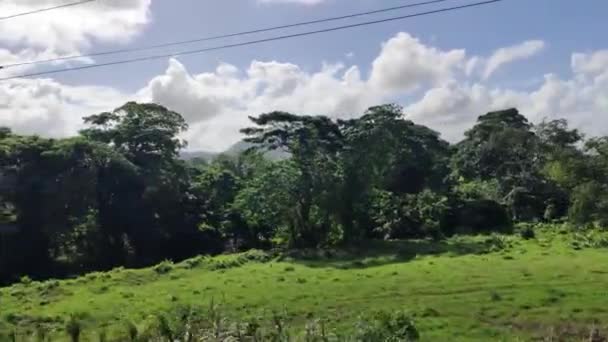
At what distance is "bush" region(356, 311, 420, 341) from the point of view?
12523 mm

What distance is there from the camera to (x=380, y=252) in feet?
127

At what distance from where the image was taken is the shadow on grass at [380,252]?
35.5 m

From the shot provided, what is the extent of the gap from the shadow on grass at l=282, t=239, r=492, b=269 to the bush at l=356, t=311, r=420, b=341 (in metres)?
17.6

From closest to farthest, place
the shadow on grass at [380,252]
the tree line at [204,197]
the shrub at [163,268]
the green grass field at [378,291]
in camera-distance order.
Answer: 1. the green grass field at [378,291]
2. the shrub at [163,268]
3. the shadow on grass at [380,252]
4. the tree line at [204,197]

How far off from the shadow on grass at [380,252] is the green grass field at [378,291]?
11cm

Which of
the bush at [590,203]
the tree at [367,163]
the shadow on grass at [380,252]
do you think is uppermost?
the tree at [367,163]

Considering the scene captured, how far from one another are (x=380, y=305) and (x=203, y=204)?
88.4 feet

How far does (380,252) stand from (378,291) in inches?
516

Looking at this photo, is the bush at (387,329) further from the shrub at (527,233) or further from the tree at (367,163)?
the shrub at (527,233)

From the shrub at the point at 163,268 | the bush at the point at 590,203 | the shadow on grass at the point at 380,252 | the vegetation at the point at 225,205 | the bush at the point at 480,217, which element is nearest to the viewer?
the bush at the point at 590,203

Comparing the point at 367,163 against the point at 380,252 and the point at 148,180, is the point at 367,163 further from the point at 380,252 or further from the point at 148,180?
the point at 148,180

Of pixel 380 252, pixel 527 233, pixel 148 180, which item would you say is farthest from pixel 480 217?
pixel 148 180

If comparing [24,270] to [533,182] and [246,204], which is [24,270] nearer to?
[246,204]

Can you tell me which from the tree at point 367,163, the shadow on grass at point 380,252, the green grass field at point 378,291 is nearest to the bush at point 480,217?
the tree at point 367,163
